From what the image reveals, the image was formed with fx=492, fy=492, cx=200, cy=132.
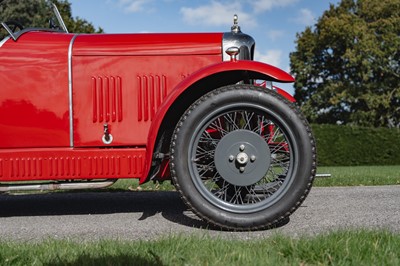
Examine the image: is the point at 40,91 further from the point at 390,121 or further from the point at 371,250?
the point at 390,121

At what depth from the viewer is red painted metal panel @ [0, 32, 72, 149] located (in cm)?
373

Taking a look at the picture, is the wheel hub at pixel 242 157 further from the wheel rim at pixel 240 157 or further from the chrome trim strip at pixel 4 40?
the chrome trim strip at pixel 4 40

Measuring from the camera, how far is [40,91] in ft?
12.3

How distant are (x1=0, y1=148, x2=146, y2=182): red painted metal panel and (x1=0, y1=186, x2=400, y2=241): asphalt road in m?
0.37

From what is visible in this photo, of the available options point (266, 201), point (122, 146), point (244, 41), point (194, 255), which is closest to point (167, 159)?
point (122, 146)

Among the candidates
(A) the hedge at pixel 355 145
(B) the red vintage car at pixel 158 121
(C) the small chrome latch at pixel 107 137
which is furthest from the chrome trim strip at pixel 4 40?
(A) the hedge at pixel 355 145

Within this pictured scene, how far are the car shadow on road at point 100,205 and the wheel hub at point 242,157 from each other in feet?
1.31

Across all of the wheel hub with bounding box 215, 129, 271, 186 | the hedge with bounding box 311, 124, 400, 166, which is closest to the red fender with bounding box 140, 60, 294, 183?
the wheel hub with bounding box 215, 129, 271, 186

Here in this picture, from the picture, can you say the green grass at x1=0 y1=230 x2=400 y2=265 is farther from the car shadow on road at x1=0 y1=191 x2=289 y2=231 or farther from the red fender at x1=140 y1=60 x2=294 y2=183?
the red fender at x1=140 y1=60 x2=294 y2=183

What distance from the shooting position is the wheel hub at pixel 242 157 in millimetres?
3334

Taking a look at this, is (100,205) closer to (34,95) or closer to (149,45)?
(34,95)

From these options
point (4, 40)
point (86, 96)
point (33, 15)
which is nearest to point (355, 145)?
point (33, 15)

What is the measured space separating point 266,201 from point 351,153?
65.9 feet

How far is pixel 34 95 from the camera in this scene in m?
3.76
